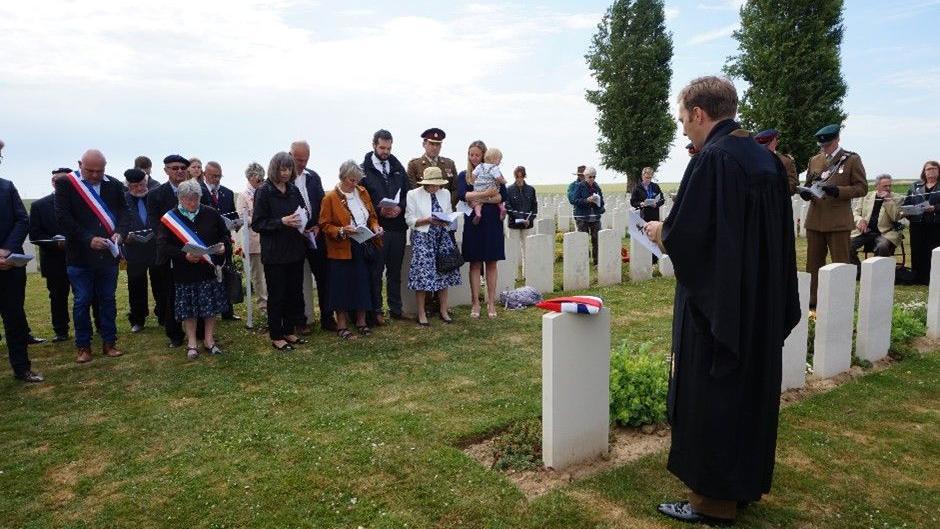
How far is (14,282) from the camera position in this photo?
596 centimetres

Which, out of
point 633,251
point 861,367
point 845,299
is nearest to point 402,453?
point 845,299

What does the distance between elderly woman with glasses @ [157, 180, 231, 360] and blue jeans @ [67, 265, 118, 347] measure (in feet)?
2.37

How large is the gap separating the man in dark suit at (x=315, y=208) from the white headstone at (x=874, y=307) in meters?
5.71

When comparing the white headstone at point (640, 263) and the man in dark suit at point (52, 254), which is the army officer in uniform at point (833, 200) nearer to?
the white headstone at point (640, 263)

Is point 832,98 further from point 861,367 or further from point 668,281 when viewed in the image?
point 861,367

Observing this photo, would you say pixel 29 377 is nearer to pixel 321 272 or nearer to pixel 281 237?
pixel 281 237

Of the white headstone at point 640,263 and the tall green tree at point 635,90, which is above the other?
the tall green tree at point 635,90

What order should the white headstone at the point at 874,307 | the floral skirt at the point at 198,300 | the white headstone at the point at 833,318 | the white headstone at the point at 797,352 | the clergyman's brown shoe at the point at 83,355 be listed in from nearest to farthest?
the white headstone at the point at 797,352, the white headstone at the point at 833,318, the white headstone at the point at 874,307, the floral skirt at the point at 198,300, the clergyman's brown shoe at the point at 83,355

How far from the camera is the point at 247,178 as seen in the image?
28.3ft

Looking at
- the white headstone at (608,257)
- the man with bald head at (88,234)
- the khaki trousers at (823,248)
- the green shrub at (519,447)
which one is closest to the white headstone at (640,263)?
the white headstone at (608,257)

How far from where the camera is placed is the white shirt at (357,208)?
7.25 meters

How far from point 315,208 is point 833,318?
5756mm

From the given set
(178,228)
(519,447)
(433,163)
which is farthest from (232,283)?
(519,447)

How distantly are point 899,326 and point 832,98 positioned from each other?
28437 millimetres
